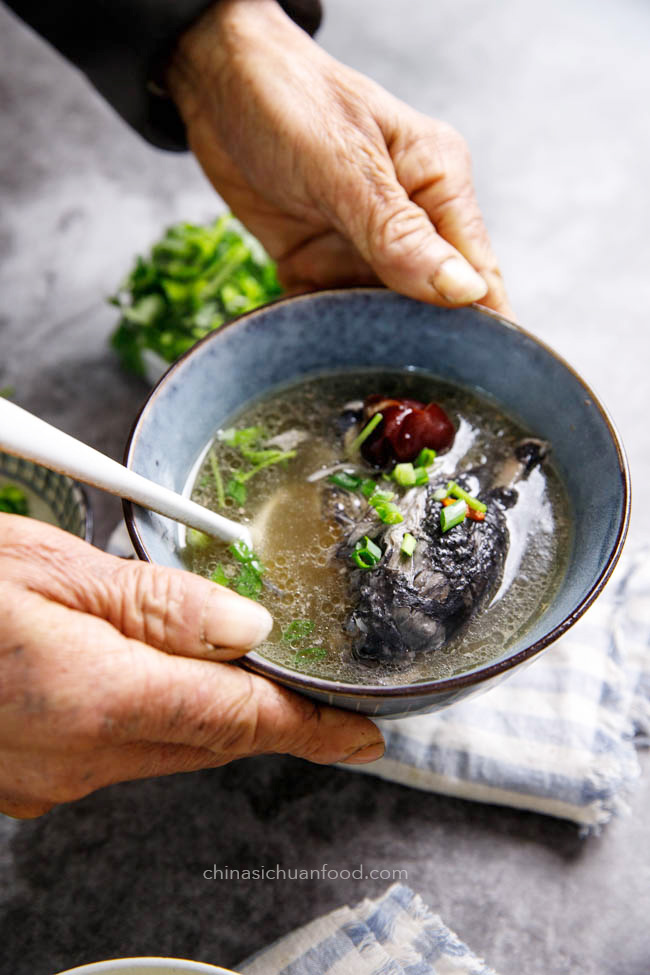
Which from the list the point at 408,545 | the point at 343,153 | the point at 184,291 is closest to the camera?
the point at 408,545

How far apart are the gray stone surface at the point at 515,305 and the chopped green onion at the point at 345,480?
648 millimetres

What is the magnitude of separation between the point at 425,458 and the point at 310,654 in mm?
489

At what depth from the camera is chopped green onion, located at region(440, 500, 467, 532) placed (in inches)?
60.4

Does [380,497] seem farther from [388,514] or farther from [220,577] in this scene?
[220,577]

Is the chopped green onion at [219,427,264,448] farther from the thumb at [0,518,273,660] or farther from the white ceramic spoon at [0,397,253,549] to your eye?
the thumb at [0,518,273,660]

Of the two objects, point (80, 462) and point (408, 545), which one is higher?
point (408, 545)

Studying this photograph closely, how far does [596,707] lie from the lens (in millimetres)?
1816

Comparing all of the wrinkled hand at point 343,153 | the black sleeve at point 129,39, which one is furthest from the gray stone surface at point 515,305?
the wrinkled hand at point 343,153

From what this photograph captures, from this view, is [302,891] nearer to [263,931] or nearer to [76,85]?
[263,931]

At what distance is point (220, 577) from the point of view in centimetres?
164

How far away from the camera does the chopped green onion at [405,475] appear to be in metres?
1.66

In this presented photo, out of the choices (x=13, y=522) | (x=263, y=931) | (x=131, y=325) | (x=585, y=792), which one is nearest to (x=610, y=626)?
(x=585, y=792)

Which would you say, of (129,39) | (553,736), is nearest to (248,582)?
(553,736)

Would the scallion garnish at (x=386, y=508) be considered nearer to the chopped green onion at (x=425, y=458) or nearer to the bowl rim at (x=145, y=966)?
the chopped green onion at (x=425, y=458)
